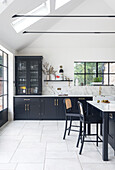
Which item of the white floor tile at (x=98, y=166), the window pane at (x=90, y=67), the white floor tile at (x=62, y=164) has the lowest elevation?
the white floor tile at (x=98, y=166)

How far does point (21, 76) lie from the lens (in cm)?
732

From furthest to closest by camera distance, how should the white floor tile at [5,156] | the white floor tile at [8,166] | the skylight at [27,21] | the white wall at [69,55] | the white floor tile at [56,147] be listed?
the white wall at [69,55], the skylight at [27,21], the white floor tile at [56,147], the white floor tile at [5,156], the white floor tile at [8,166]

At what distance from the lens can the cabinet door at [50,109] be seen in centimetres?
704

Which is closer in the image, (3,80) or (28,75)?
(3,80)

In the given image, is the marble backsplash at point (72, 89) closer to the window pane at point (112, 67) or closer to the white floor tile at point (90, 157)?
the window pane at point (112, 67)

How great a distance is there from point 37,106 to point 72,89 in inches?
62.4

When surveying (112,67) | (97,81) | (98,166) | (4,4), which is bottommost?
(98,166)

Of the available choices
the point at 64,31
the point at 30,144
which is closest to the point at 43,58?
the point at 64,31

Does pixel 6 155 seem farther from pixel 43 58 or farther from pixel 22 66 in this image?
pixel 43 58

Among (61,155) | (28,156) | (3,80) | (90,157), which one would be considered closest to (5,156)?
(28,156)

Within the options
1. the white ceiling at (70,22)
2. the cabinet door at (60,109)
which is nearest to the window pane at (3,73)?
the white ceiling at (70,22)

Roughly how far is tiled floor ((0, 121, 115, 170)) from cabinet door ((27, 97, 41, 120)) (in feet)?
4.28

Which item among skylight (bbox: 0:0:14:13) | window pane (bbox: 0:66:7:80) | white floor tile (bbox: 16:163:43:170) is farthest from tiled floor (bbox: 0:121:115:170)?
skylight (bbox: 0:0:14:13)

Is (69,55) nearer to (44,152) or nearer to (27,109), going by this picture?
(27,109)
